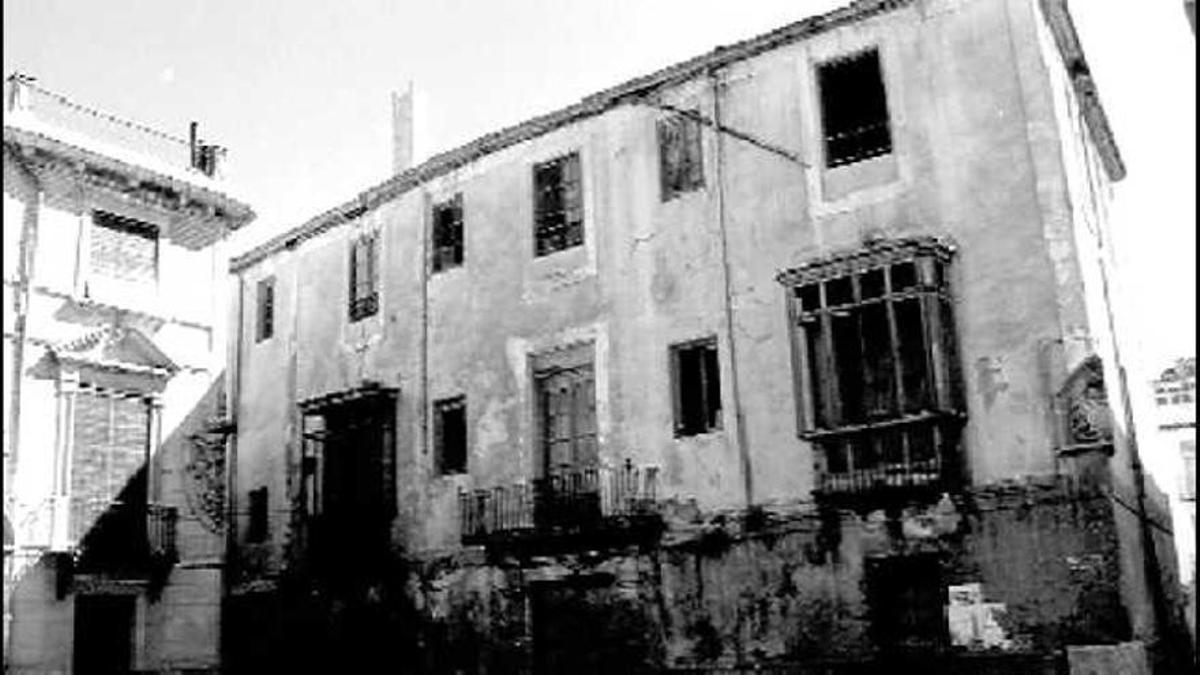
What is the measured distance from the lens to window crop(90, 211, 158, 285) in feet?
57.6

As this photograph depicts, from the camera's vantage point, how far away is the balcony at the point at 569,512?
16.4 meters

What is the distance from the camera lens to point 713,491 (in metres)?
16.0

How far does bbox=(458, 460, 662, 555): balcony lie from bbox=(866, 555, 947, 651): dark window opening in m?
3.37

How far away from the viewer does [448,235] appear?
2089 cm

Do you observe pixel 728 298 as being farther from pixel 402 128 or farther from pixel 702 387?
pixel 402 128

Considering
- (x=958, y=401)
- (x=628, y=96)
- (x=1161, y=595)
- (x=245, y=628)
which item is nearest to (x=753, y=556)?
(x=958, y=401)

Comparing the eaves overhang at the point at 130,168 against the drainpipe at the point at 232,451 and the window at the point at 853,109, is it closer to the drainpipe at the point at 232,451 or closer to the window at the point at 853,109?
the drainpipe at the point at 232,451

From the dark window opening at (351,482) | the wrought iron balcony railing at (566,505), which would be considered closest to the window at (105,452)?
the dark window opening at (351,482)

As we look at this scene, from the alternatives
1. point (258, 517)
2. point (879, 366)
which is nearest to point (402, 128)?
point (258, 517)

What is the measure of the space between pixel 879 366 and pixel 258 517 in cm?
1406

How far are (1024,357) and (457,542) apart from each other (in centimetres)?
990

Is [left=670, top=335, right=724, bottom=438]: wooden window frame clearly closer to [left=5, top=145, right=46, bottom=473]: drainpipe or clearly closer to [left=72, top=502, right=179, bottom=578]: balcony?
[left=72, top=502, right=179, bottom=578]: balcony

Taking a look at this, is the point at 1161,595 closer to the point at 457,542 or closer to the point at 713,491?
the point at 713,491

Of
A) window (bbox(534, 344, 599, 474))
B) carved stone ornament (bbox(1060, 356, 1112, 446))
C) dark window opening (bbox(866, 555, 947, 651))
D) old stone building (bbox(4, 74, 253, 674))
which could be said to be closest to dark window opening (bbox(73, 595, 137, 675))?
old stone building (bbox(4, 74, 253, 674))
